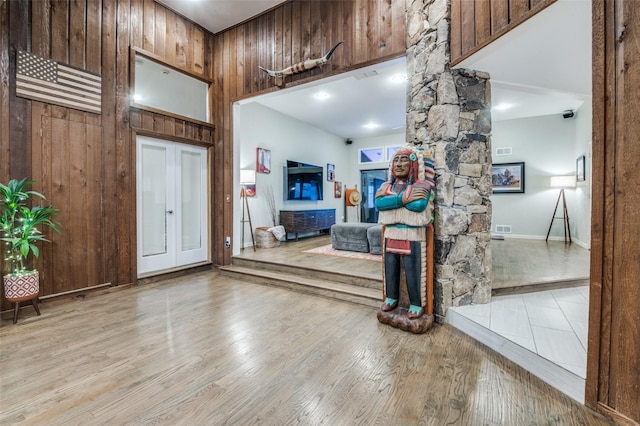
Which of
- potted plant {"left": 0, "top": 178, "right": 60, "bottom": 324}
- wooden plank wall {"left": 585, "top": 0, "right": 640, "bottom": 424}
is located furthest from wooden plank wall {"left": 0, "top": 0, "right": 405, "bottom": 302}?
wooden plank wall {"left": 585, "top": 0, "right": 640, "bottom": 424}

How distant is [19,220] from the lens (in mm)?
2719

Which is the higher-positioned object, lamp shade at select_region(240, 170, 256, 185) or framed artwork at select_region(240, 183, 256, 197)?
lamp shade at select_region(240, 170, 256, 185)

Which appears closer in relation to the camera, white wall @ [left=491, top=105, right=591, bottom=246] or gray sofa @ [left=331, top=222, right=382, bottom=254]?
gray sofa @ [left=331, top=222, right=382, bottom=254]

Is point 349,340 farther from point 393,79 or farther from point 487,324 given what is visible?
point 393,79

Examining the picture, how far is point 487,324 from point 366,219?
7083 millimetres

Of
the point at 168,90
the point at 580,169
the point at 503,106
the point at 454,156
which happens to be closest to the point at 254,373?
the point at 454,156

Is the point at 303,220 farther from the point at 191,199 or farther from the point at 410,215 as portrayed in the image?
the point at 410,215

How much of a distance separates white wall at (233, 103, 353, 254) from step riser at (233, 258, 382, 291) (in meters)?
0.42

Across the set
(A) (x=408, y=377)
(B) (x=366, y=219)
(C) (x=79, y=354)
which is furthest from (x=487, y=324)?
(B) (x=366, y=219)

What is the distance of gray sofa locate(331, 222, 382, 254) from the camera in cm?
482

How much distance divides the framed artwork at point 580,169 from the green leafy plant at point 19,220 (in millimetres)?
8391

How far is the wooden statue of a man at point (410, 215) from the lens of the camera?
2408mm

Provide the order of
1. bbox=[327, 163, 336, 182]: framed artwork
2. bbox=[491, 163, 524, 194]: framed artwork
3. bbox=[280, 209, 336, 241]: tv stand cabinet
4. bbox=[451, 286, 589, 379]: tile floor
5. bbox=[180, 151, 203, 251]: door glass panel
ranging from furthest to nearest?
bbox=[327, 163, 336, 182]: framed artwork, bbox=[491, 163, 524, 194]: framed artwork, bbox=[280, 209, 336, 241]: tv stand cabinet, bbox=[180, 151, 203, 251]: door glass panel, bbox=[451, 286, 589, 379]: tile floor

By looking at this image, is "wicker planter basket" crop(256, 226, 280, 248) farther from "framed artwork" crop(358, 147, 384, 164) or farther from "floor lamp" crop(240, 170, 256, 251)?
"framed artwork" crop(358, 147, 384, 164)
